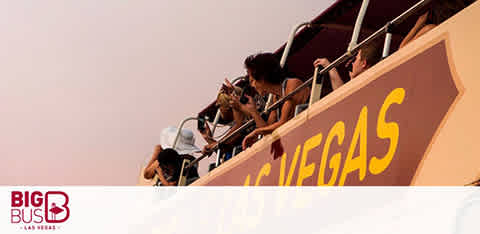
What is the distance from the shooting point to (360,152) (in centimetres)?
573

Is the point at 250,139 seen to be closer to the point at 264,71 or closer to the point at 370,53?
the point at 264,71

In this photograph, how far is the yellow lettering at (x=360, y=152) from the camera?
18.6ft

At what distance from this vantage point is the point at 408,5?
7.64m

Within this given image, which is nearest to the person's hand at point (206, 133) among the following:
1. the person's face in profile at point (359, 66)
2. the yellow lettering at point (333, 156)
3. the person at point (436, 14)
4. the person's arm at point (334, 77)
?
the person's arm at point (334, 77)

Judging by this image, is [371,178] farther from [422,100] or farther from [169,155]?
[169,155]

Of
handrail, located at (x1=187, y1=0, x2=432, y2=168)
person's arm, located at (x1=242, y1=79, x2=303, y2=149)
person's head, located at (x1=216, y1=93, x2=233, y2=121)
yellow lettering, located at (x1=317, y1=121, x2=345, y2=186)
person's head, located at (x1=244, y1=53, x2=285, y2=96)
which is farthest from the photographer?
person's head, located at (x1=216, y1=93, x2=233, y2=121)

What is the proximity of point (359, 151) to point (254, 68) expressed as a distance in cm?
182

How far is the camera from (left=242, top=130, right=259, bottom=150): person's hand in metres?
7.32

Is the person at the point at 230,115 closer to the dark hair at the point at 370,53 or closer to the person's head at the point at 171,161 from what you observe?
the person's head at the point at 171,161

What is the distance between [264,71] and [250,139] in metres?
0.65

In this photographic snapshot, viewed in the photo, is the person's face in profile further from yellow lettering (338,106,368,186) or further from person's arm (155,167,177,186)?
person's arm (155,167,177,186)

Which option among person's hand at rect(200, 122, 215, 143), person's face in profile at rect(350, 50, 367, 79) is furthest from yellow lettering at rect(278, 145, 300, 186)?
person's hand at rect(200, 122, 215, 143)

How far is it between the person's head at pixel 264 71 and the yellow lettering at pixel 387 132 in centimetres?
192
